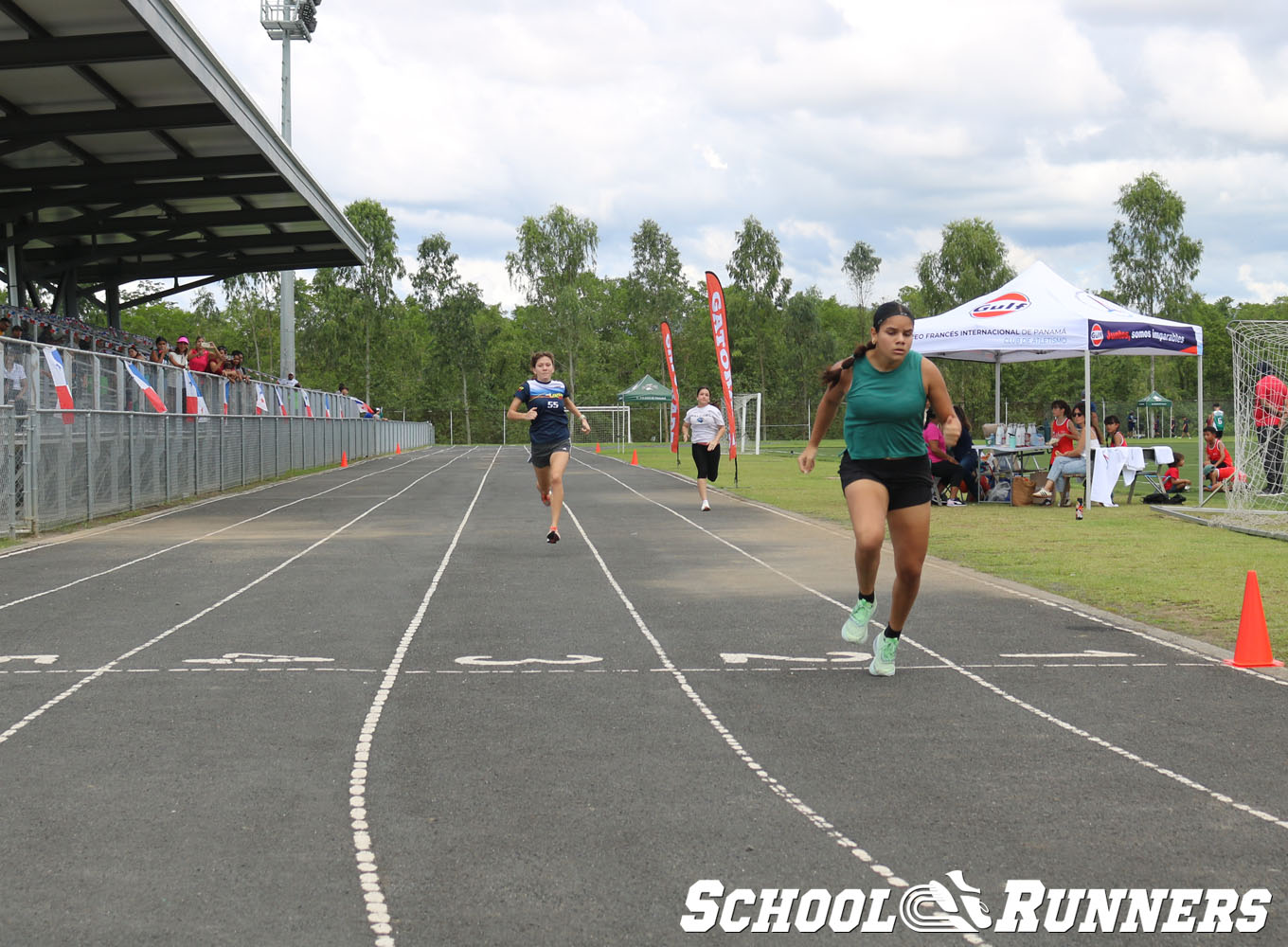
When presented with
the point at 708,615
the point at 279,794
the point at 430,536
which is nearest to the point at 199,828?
the point at 279,794

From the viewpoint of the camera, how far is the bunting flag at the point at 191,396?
2061 centimetres

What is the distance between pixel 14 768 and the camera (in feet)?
16.1

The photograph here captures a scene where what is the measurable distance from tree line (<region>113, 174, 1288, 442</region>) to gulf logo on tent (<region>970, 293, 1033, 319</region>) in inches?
1794

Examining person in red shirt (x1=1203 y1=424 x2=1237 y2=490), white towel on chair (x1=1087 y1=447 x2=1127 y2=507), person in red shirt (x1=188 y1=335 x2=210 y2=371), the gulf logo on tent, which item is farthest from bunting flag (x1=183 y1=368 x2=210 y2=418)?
person in red shirt (x1=1203 y1=424 x2=1237 y2=490)

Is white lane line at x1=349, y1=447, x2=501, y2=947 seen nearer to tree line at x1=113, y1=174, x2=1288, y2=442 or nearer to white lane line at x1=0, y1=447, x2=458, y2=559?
white lane line at x1=0, y1=447, x2=458, y2=559

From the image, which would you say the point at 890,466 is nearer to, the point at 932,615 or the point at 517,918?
the point at 932,615

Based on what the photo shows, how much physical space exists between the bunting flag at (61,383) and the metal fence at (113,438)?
1.3 inches

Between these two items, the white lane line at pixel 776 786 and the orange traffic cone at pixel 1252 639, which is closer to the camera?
the white lane line at pixel 776 786

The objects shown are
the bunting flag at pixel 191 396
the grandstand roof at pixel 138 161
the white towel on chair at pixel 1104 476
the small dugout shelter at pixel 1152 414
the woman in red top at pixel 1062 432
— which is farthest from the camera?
the small dugout shelter at pixel 1152 414

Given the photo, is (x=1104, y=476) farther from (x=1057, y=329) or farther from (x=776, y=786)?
(x=776, y=786)

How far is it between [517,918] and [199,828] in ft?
4.58

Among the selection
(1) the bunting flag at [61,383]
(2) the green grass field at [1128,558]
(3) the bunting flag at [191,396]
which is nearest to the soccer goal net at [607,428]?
(3) the bunting flag at [191,396]

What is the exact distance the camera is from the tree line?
71125 mm

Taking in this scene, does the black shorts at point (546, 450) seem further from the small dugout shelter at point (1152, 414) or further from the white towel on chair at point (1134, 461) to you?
the small dugout shelter at point (1152, 414)
